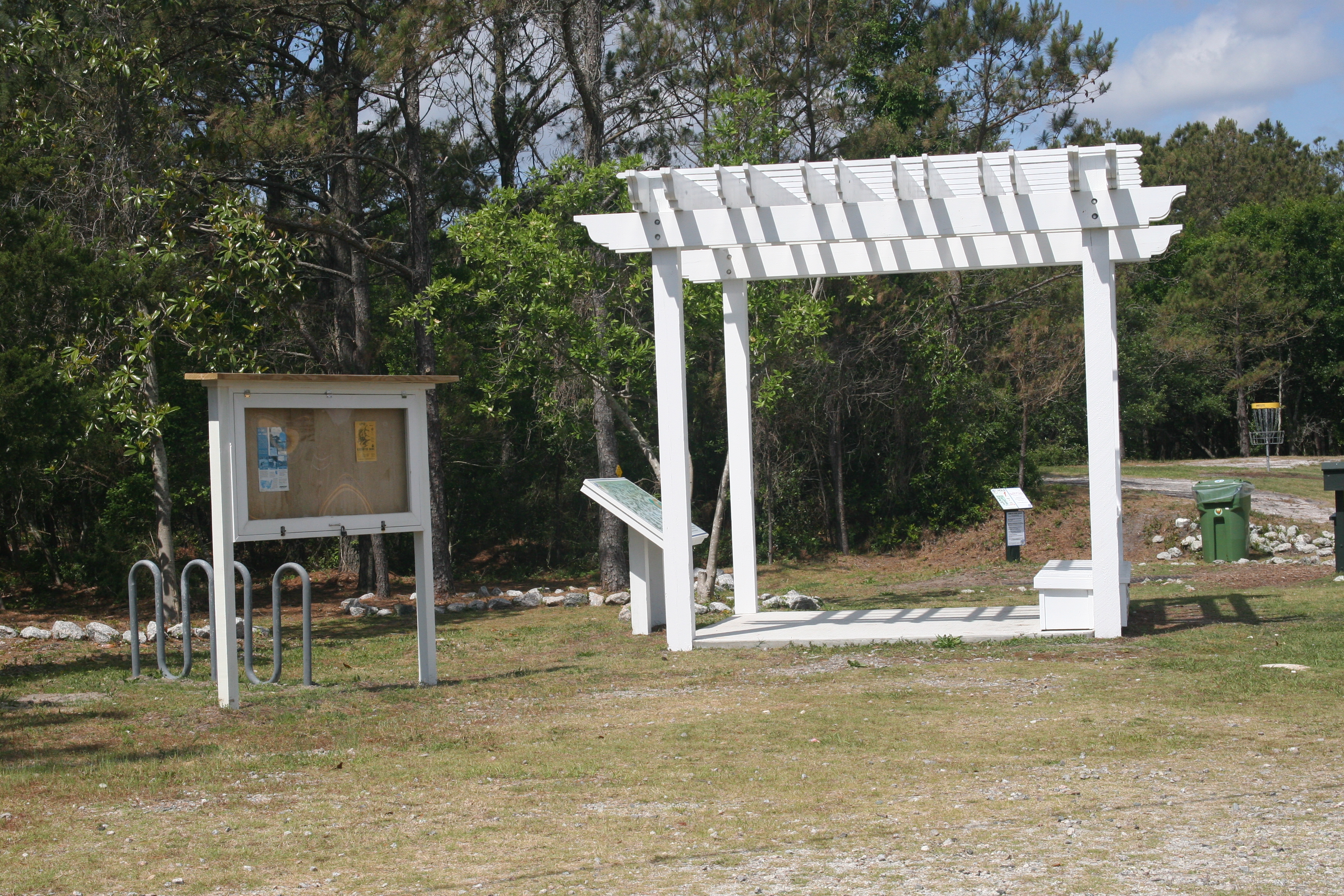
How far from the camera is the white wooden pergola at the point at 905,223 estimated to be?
32.5 ft

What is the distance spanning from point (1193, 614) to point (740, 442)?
4707 millimetres

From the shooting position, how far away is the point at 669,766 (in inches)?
237

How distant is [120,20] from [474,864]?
12762 millimetres

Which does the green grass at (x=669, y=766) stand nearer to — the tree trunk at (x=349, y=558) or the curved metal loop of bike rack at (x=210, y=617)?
the curved metal loop of bike rack at (x=210, y=617)

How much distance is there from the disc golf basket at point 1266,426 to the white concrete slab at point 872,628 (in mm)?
22153

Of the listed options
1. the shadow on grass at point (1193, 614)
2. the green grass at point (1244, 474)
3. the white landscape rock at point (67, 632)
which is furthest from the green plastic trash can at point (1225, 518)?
the white landscape rock at point (67, 632)

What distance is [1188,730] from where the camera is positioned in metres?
6.32

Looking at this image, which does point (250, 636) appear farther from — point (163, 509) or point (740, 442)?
point (163, 509)

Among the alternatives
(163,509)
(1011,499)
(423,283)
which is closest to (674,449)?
(163,509)

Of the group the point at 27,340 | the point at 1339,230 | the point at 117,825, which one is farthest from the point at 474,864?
the point at 1339,230

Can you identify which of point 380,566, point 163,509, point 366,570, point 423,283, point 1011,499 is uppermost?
point 423,283

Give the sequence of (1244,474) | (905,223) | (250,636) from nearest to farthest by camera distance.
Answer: (250,636)
(905,223)
(1244,474)

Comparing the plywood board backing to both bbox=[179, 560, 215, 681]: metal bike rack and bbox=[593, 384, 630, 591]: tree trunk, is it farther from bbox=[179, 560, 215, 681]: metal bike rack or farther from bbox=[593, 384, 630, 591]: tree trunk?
bbox=[593, 384, 630, 591]: tree trunk

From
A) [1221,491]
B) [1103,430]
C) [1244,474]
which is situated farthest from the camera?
[1244,474]
